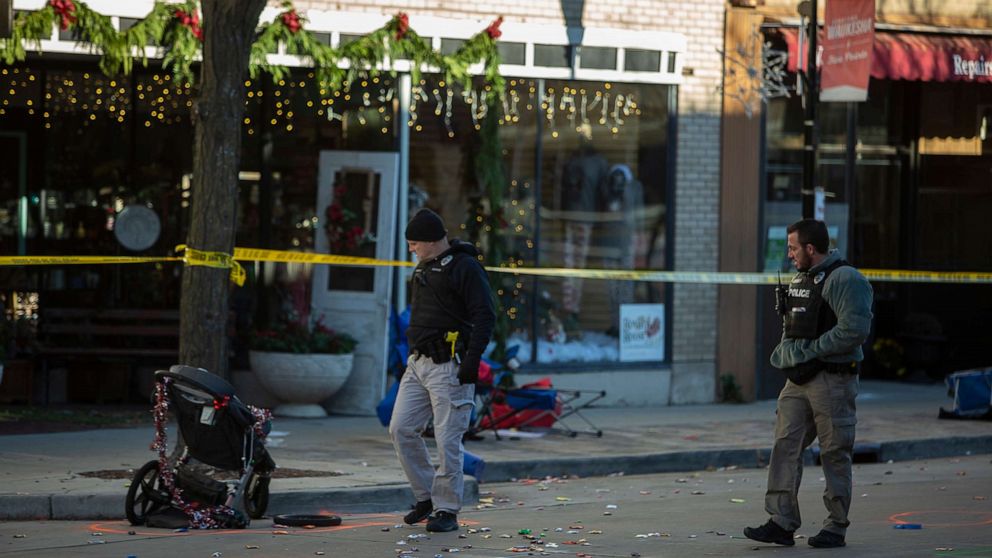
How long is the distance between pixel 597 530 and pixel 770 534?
1.16m

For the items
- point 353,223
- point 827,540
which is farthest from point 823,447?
point 353,223

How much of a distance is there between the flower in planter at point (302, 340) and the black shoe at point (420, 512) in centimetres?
557

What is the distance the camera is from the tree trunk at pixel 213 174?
11.1m

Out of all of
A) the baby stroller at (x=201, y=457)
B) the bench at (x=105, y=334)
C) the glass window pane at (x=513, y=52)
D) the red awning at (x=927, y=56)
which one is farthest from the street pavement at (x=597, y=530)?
the red awning at (x=927, y=56)

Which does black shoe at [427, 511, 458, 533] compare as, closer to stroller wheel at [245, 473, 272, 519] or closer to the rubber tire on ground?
the rubber tire on ground

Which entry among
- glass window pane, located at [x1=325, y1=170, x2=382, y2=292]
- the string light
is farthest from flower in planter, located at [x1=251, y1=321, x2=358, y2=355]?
the string light

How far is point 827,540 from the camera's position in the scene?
8867 millimetres

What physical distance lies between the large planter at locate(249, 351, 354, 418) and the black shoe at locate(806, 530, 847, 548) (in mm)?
7109

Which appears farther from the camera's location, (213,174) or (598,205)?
(598,205)

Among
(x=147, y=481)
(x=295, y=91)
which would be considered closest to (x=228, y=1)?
(x=147, y=481)

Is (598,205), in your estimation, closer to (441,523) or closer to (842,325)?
(441,523)

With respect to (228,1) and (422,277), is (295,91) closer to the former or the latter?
(228,1)

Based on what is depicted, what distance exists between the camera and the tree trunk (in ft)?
36.5

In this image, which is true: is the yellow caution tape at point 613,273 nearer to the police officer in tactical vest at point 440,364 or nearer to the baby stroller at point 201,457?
the baby stroller at point 201,457
